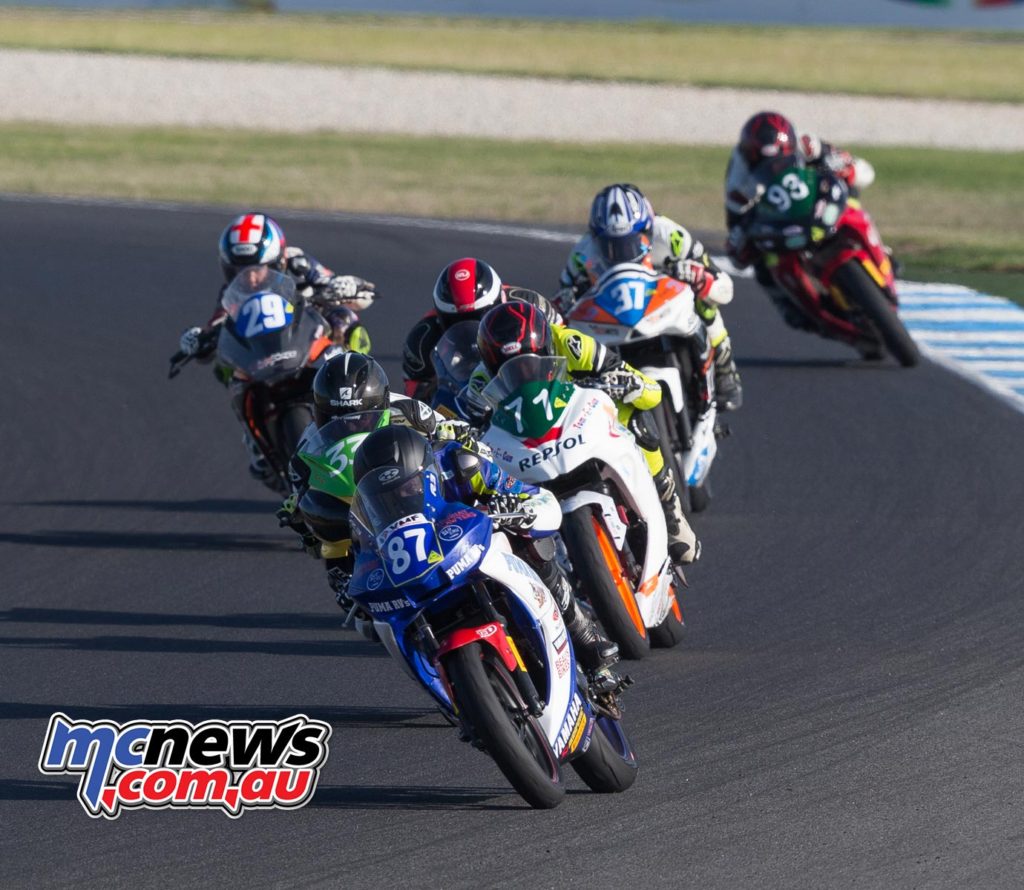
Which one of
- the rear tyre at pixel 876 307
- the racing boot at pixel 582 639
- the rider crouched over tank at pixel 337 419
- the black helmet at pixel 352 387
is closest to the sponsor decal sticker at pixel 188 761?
the rider crouched over tank at pixel 337 419

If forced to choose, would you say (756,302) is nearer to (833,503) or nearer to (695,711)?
(833,503)

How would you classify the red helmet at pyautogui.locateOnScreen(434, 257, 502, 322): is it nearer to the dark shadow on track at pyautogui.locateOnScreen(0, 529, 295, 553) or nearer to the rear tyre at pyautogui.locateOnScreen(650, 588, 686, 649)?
the rear tyre at pyautogui.locateOnScreen(650, 588, 686, 649)

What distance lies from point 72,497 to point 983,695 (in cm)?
631

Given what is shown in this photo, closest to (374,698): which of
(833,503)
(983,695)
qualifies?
(983,695)

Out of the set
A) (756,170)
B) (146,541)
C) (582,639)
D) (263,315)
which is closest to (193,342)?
(263,315)

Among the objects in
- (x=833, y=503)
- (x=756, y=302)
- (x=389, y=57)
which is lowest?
(x=389, y=57)

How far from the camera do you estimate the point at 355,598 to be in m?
6.12

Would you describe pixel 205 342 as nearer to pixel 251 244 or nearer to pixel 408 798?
pixel 251 244

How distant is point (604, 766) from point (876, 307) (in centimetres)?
880

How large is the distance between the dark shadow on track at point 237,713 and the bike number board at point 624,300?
287cm

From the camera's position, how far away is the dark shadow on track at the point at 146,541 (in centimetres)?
1066

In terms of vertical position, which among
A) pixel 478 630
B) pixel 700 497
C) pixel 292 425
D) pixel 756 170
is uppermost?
pixel 478 630

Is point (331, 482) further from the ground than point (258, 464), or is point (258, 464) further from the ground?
point (331, 482)

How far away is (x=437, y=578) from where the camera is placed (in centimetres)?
598
